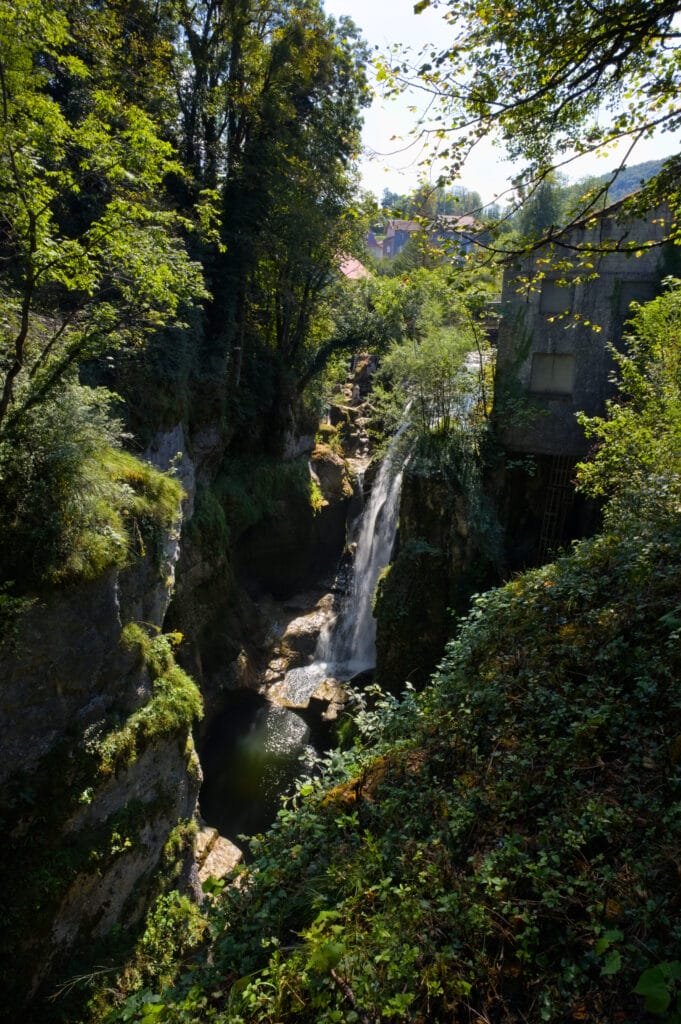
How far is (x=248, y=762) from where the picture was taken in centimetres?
1198

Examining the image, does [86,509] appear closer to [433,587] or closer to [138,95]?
[433,587]

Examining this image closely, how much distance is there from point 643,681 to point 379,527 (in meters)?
12.7

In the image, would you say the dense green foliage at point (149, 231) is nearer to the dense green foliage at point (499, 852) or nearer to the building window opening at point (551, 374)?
the dense green foliage at point (499, 852)

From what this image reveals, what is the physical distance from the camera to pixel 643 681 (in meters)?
3.70

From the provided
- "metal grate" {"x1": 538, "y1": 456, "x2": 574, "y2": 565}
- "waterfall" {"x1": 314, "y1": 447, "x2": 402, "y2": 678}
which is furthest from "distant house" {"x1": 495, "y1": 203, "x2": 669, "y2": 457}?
"waterfall" {"x1": 314, "y1": 447, "x2": 402, "y2": 678}

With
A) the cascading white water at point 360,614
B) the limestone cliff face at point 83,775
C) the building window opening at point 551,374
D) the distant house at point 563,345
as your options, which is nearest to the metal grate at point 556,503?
the distant house at point 563,345

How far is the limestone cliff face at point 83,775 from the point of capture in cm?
499

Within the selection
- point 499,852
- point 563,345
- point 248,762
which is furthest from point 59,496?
point 563,345

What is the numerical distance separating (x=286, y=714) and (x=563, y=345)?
36.4ft

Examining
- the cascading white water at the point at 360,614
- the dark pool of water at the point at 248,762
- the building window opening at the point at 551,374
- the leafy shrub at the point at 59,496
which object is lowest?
the dark pool of water at the point at 248,762

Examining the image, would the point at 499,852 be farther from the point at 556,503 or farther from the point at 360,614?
the point at 360,614

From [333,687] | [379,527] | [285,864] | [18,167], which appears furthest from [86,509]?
[379,527]

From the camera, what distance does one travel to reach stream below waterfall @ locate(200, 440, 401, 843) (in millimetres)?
10961

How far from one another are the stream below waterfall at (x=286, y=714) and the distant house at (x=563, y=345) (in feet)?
11.4
